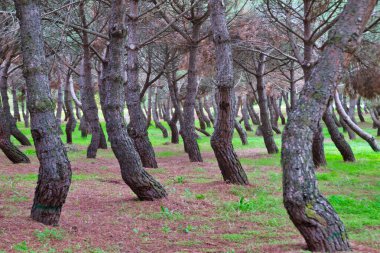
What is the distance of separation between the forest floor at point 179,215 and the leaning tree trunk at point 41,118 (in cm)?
47

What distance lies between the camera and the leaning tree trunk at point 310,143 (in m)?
5.05

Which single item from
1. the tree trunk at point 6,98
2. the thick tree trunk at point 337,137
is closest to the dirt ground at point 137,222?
the thick tree trunk at point 337,137

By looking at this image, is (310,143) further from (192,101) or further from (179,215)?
(192,101)

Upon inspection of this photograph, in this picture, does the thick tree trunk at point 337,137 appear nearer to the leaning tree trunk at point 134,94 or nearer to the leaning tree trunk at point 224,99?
the leaning tree trunk at point 134,94

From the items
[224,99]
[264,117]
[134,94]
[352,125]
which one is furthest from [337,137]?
[224,99]

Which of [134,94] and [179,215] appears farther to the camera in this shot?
[134,94]

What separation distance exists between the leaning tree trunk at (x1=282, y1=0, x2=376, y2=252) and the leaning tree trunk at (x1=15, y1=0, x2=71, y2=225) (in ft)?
9.15

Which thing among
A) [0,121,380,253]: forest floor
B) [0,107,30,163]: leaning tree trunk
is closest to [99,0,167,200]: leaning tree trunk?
[0,121,380,253]: forest floor

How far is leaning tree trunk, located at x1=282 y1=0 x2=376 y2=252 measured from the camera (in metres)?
5.05

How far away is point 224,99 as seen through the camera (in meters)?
9.91

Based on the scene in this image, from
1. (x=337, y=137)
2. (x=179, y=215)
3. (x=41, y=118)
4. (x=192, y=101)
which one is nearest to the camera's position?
(x=41, y=118)

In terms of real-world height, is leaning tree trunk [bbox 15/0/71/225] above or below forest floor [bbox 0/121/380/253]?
above

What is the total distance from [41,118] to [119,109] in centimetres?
201

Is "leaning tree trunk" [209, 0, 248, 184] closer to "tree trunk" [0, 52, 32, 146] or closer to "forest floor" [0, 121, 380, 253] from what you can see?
"forest floor" [0, 121, 380, 253]
